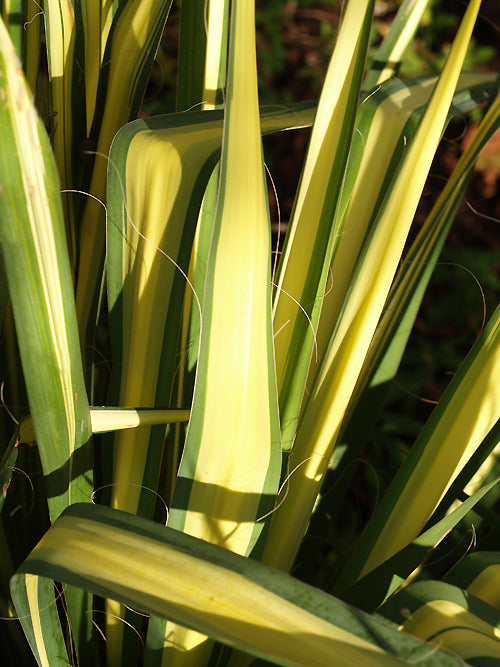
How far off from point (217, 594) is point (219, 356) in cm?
11

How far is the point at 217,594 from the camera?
24 cm

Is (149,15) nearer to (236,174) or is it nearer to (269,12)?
(236,174)

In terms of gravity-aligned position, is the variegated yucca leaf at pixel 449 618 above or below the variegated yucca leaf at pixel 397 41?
below

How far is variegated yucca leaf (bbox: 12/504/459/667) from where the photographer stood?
223 millimetres

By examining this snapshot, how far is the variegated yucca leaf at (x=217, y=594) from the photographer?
0.22m

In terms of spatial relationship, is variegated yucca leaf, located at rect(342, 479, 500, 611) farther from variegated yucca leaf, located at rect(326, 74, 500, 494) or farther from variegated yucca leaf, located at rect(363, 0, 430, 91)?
variegated yucca leaf, located at rect(363, 0, 430, 91)

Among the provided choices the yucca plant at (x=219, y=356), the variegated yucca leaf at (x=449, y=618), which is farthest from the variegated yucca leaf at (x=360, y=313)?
the variegated yucca leaf at (x=449, y=618)

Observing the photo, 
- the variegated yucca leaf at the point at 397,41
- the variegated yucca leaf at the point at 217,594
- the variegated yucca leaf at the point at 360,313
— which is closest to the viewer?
the variegated yucca leaf at the point at 217,594

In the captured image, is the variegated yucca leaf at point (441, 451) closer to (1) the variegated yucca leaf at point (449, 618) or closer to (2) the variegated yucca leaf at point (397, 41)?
(1) the variegated yucca leaf at point (449, 618)

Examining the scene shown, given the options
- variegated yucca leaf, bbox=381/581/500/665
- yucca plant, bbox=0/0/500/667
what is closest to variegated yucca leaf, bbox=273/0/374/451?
yucca plant, bbox=0/0/500/667

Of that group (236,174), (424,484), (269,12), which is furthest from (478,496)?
(269,12)

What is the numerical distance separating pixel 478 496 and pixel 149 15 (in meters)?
0.39

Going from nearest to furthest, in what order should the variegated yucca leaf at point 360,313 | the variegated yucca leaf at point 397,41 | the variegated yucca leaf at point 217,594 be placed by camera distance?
1. the variegated yucca leaf at point 217,594
2. the variegated yucca leaf at point 360,313
3. the variegated yucca leaf at point 397,41

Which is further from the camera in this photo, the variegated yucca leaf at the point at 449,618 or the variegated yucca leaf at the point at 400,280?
the variegated yucca leaf at the point at 400,280
